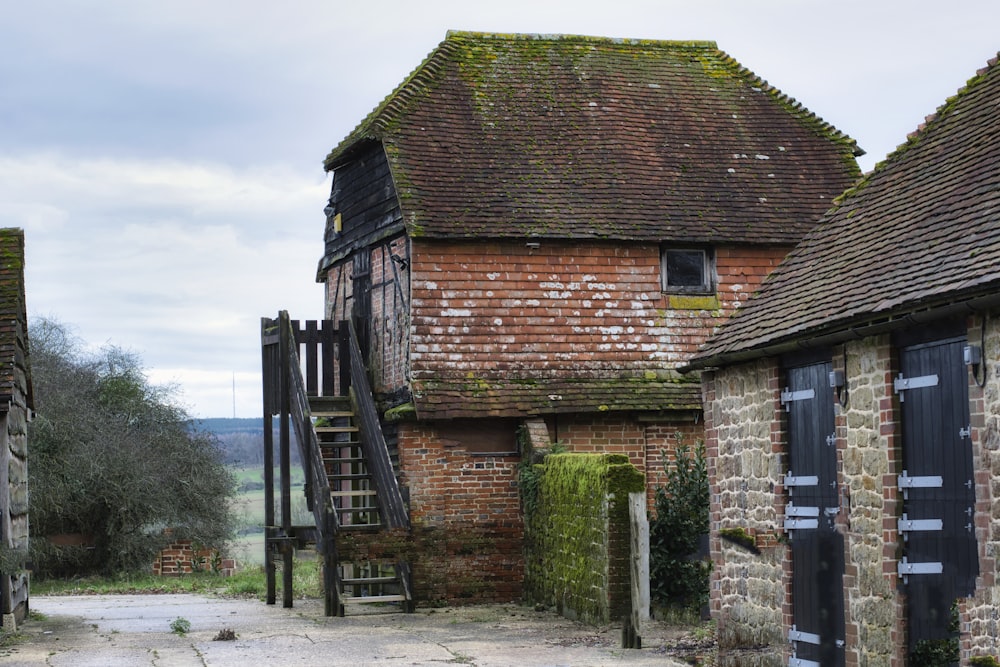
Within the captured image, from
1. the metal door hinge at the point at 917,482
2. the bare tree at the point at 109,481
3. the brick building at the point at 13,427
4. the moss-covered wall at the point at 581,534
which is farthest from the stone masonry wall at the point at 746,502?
the bare tree at the point at 109,481

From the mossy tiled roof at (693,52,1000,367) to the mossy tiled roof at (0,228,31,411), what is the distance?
8.83 metres

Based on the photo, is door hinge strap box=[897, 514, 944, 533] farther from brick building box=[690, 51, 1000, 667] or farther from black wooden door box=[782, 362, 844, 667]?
black wooden door box=[782, 362, 844, 667]

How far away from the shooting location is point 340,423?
23.2 metres

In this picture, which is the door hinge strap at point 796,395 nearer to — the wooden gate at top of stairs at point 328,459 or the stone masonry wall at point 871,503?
the stone masonry wall at point 871,503

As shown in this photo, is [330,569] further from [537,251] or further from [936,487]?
[936,487]

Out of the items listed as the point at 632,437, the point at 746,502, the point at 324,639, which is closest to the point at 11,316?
the point at 324,639

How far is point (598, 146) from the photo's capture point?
22.1m

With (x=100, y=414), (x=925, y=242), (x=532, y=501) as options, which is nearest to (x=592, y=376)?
(x=532, y=501)

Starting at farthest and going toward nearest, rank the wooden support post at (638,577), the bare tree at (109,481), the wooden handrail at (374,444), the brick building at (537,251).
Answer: the bare tree at (109,481)
the brick building at (537,251)
the wooden handrail at (374,444)
the wooden support post at (638,577)

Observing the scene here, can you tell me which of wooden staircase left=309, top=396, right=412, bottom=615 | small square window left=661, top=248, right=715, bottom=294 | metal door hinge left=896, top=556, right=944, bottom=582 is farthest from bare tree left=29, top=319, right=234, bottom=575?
metal door hinge left=896, top=556, right=944, bottom=582

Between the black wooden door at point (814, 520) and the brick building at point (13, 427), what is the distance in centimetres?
910

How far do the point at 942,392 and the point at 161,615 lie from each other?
13.5m

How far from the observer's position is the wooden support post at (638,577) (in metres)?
14.2

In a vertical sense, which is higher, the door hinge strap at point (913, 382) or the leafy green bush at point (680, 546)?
the door hinge strap at point (913, 382)
